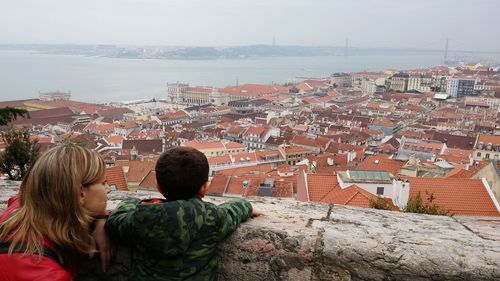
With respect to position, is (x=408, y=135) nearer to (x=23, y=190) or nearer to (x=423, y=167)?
(x=423, y=167)

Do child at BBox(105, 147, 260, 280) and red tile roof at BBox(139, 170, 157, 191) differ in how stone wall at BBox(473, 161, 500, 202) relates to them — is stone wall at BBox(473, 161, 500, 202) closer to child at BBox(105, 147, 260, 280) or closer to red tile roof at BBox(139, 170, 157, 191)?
red tile roof at BBox(139, 170, 157, 191)

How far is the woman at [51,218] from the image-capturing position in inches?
34.9

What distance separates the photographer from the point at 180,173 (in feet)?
3.52

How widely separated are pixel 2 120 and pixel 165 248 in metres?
6.97

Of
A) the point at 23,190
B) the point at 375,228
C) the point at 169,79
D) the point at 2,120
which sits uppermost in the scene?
the point at 23,190

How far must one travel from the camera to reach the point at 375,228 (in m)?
1.23

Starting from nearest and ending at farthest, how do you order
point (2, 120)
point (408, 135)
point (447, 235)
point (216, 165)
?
point (447, 235), point (2, 120), point (216, 165), point (408, 135)

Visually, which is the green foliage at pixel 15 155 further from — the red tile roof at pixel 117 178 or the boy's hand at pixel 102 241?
the boy's hand at pixel 102 241

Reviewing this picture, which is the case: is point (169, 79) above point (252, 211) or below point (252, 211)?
below

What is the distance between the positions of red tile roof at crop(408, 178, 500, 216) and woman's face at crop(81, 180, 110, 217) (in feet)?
25.9

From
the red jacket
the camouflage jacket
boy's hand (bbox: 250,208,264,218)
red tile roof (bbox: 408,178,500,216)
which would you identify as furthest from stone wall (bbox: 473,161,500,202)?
the red jacket

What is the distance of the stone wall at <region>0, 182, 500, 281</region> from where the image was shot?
105 centimetres

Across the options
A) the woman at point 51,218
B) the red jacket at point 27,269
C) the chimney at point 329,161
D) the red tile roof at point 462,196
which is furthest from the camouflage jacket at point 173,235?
the chimney at point 329,161

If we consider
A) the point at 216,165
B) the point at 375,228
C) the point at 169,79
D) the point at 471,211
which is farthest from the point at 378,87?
the point at 375,228
